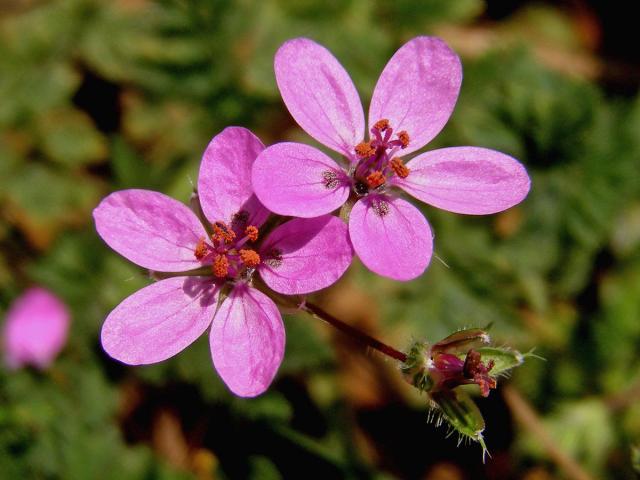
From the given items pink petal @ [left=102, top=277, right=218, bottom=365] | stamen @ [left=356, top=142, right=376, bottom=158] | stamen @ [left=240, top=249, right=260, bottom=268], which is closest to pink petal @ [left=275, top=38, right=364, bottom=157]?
stamen @ [left=356, top=142, right=376, bottom=158]

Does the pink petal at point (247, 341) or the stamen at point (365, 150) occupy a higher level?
the stamen at point (365, 150)

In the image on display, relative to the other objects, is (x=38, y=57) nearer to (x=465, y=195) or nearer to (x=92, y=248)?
(x=92, y=248)

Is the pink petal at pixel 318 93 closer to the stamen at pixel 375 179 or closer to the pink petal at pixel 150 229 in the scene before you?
the stamen at pixel 375 179

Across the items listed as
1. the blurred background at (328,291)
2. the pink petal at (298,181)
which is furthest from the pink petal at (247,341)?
the blurred background at (328,291)

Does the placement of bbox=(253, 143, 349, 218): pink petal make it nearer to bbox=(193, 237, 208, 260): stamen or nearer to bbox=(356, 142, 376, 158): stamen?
bbox=(356, 142, 376, 158): stamen

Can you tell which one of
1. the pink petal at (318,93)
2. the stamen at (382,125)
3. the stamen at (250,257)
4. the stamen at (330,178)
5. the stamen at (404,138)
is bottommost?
the stamen at (250,257)

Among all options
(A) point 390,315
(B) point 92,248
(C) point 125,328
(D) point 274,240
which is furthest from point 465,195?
(B) point 92,248
